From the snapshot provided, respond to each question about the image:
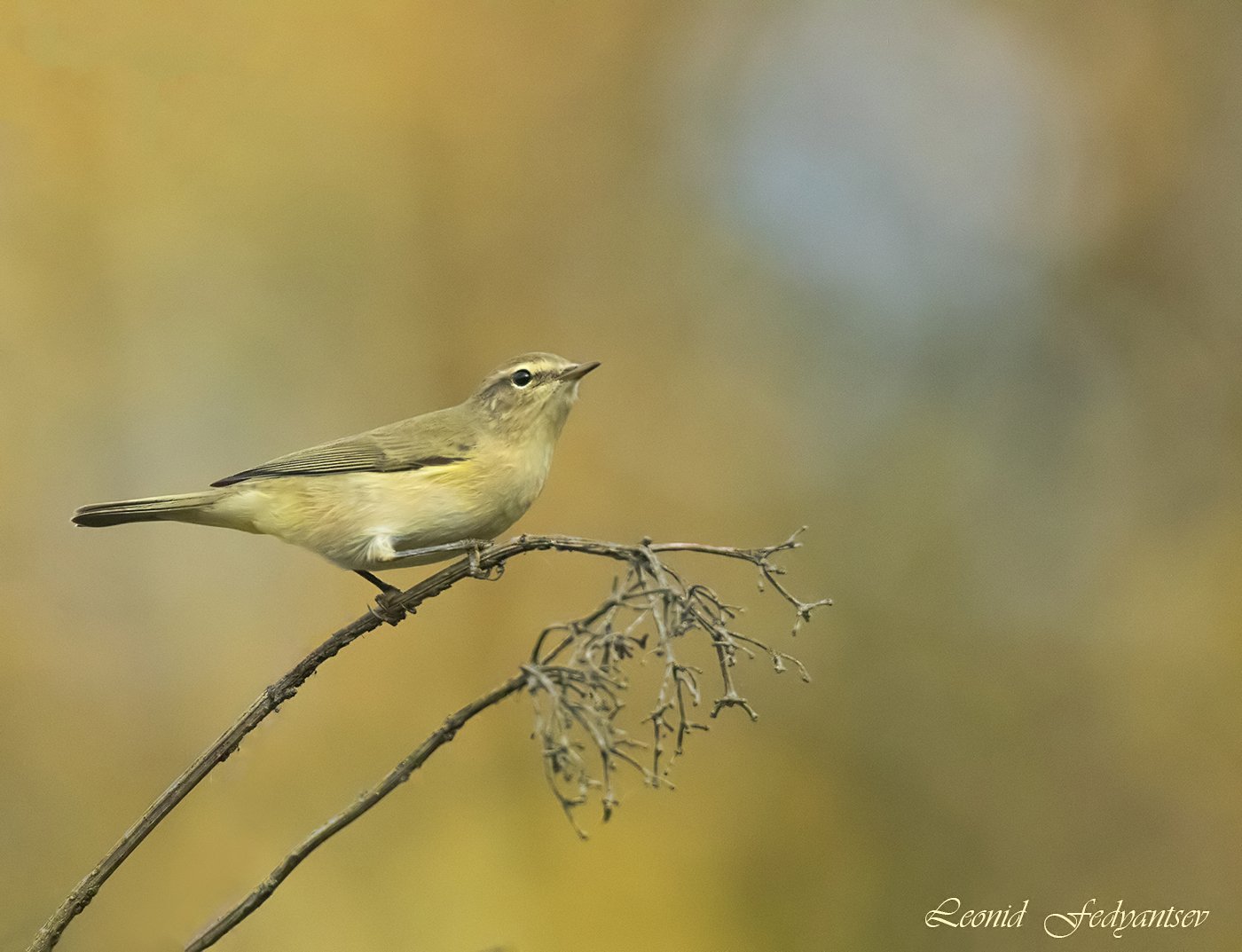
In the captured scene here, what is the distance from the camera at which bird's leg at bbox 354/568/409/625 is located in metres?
2.73

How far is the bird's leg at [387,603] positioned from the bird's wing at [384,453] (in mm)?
413

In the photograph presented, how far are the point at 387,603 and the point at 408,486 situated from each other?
563 millimetres

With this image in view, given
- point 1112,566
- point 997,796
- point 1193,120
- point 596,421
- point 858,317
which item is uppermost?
point 1193,120

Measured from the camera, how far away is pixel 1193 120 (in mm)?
7219

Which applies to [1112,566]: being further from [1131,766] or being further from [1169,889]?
[1169,889]

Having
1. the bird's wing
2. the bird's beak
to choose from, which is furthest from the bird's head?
the bird's wing

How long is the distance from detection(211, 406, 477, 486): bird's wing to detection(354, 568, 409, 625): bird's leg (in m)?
0.41

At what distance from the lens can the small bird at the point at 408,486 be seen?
12.1 feet

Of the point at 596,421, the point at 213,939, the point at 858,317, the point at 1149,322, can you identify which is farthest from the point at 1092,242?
the point at 213,939

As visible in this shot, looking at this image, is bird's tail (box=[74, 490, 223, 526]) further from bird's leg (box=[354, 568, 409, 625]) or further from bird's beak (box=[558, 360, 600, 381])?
bird's beak (box=[558, 360, 600, 381])

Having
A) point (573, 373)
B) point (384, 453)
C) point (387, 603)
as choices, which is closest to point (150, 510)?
point (384, 453)

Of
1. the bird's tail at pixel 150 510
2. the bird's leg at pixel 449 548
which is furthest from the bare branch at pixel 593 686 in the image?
the bird's tail at pixel 150 510

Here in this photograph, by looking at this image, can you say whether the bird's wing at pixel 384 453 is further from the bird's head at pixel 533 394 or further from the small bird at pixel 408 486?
the bird's head at pixel 533 394

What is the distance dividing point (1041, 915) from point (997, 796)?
2.40 ft
